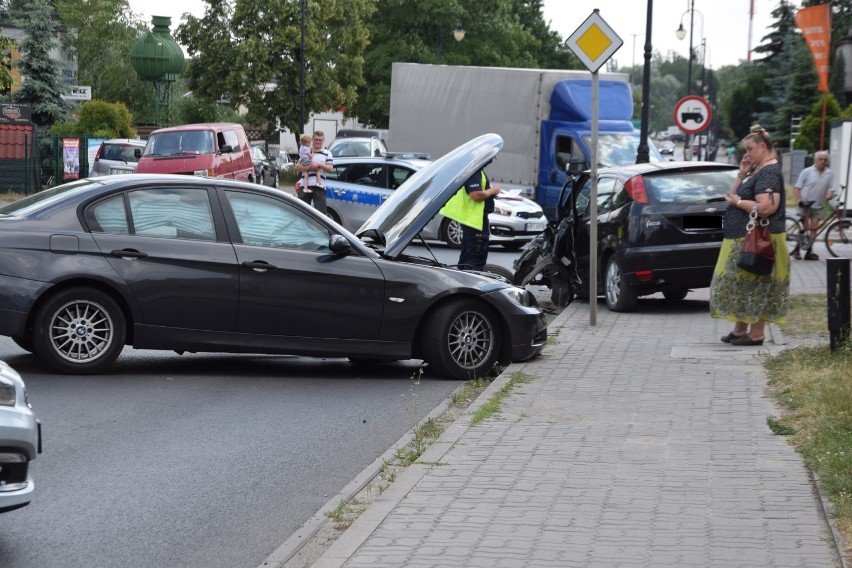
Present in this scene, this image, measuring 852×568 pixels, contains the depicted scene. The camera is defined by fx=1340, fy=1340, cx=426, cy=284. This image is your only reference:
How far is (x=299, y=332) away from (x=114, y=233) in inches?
61.4

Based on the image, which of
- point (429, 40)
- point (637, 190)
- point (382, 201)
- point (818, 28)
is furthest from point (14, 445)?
point (429, 40)

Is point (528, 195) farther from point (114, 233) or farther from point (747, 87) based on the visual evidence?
point (747, 87)

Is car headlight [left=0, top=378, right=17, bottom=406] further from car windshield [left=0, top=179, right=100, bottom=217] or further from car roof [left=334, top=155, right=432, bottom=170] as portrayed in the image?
car roof [left=334, top=155, right=432, bottom=170]

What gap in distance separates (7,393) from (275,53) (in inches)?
2253

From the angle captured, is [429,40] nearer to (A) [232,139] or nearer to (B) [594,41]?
(A) [232,139]

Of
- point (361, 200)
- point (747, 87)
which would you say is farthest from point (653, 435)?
point (747, 87)

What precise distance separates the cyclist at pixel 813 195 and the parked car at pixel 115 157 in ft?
63.1

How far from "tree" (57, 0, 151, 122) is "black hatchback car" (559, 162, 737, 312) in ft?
208

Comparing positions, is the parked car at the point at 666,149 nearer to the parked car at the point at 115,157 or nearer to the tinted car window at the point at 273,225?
the parked car at the point at 115,157

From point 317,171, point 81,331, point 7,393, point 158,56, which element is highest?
point 158,56

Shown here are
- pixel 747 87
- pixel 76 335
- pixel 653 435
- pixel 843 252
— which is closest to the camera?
pixel 653 435

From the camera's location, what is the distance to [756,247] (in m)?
11.3

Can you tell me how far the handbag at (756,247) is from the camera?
11.4 metres

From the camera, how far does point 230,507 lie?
6406 mm
